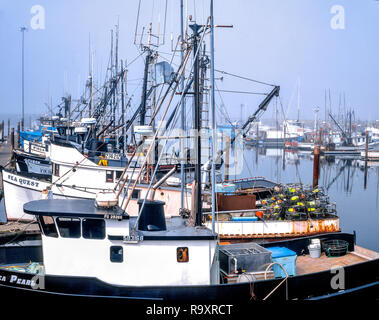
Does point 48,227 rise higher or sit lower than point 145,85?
lower

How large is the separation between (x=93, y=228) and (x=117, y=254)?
0.84 m

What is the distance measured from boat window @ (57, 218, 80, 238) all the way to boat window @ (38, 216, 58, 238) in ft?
0.49

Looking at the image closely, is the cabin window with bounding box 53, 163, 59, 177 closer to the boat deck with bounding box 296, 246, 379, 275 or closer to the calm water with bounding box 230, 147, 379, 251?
the calm water with bounding box 230, 147, 379, 251

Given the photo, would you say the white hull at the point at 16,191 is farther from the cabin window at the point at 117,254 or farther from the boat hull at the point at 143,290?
the cabin window at the point at 117,254

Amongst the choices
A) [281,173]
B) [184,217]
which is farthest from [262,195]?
[281,173]

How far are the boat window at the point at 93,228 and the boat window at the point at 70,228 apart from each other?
0.54ft

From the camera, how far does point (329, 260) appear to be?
12.9 metres

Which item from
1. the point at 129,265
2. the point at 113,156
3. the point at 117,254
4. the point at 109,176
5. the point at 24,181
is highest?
the point at 113,156

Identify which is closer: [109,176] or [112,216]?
[112,216]

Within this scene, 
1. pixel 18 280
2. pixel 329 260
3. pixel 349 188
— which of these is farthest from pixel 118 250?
pixel 349 188

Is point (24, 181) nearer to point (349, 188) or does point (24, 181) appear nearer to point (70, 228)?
point (70, 228)

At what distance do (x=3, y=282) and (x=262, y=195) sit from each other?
15.6m

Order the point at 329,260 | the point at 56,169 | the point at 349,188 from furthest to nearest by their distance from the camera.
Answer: the point at 349,188 < the point at 56,169 < the point at 329,260
